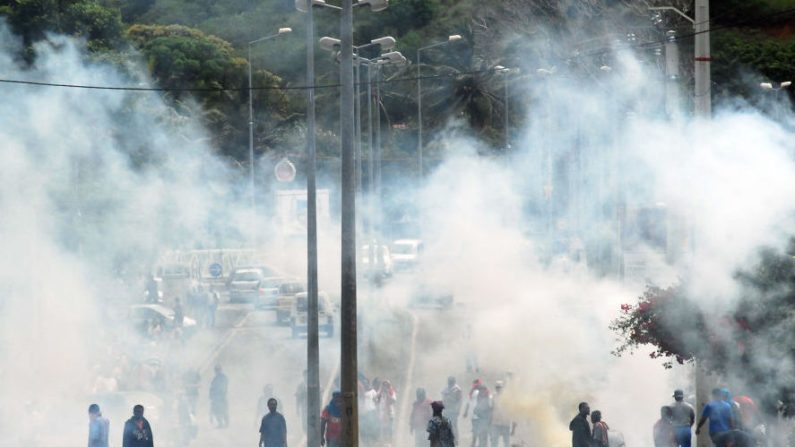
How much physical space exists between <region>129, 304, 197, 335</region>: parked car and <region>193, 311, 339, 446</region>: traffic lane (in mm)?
1278

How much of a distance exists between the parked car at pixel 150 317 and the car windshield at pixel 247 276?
9.00 meters

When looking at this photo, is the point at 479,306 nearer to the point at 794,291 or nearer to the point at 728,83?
the point at 794,291

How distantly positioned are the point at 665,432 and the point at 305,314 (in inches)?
699

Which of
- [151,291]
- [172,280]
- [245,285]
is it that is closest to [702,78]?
[151,291]

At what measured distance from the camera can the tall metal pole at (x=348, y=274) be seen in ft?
45.2

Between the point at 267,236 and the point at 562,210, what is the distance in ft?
46.5

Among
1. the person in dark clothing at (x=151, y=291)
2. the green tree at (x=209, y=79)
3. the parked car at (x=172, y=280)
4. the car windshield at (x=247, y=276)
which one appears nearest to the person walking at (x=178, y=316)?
the person in dark clothing at (x=151, y=291)

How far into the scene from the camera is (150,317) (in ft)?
100

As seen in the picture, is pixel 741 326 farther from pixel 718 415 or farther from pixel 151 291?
pixel 151 291

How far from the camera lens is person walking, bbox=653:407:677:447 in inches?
618

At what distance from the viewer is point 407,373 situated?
88.0 ft

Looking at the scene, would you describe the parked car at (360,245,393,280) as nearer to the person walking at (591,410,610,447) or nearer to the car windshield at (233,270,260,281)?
the car windshield at (233,270,260,281)

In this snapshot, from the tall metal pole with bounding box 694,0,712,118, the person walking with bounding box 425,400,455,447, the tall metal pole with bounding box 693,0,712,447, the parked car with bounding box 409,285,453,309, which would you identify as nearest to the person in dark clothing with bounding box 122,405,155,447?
the person walking with bounding box 425,400,455,447

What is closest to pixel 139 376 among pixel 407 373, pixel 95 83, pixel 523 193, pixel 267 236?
pixel 407 373
